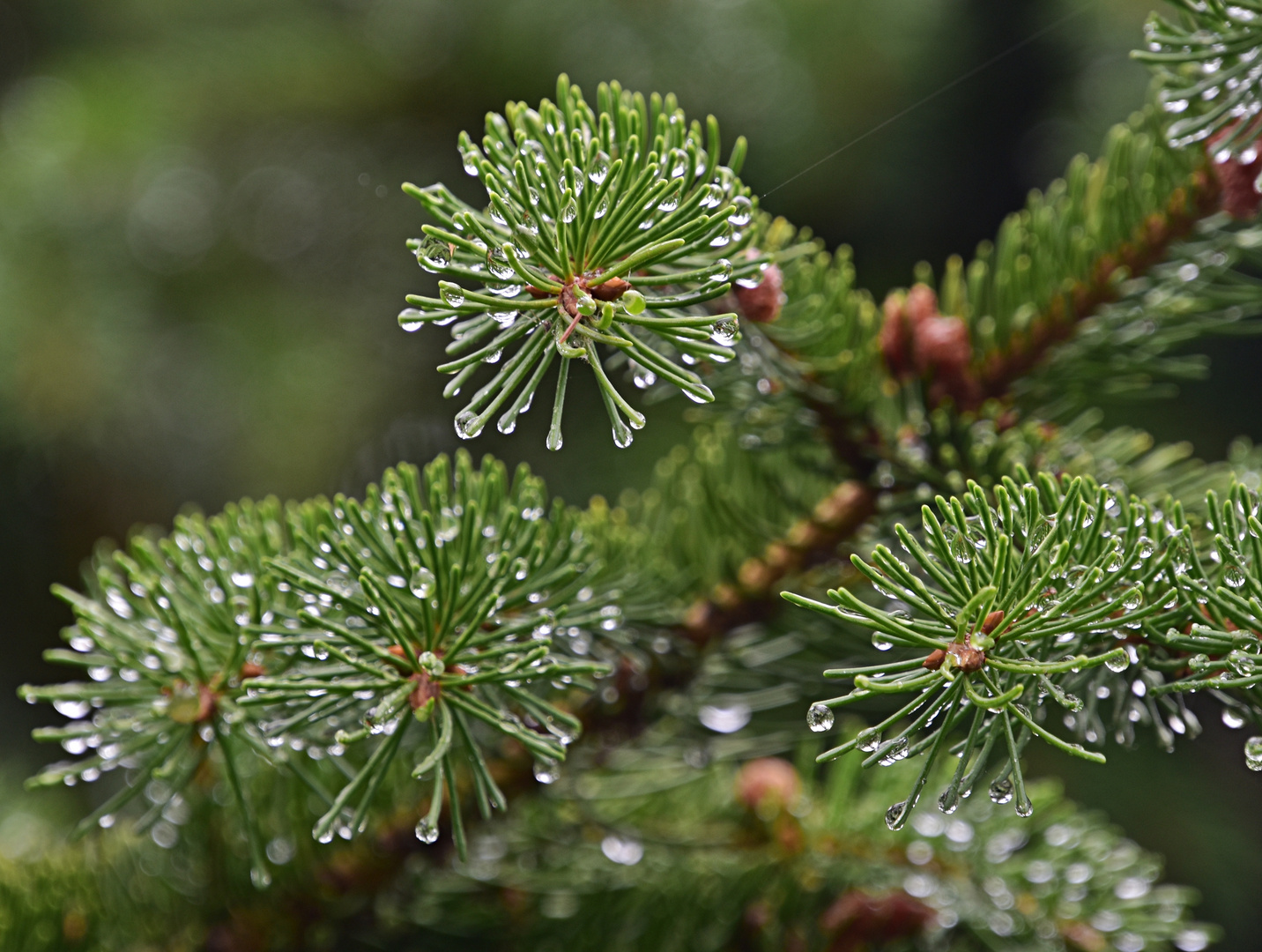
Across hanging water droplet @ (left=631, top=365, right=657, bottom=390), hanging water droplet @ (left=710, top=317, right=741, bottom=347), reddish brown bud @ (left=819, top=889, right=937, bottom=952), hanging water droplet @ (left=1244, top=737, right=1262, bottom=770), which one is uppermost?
hanging water droplet @ (left=631, top=365, right=657, bottom=390)

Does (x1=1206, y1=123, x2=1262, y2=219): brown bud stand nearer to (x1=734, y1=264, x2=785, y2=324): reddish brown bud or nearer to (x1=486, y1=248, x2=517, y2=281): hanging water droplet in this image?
(x1=734, y1=264, x2=785, y2=324): reddish brown bud

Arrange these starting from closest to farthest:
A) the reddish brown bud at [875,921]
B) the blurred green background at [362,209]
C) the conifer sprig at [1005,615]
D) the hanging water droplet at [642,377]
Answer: the conifer sprig at [1005,615], the hanging water droplet at [642,377], the reddish brown bud at [875,921], the blurred green background at [362,209]

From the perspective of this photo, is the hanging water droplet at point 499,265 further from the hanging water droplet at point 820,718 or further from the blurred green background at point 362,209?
the blurred green background at point 362,209

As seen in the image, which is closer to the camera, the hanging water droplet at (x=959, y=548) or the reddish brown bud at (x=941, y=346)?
the hanging water droplet at (x=959, y=548)

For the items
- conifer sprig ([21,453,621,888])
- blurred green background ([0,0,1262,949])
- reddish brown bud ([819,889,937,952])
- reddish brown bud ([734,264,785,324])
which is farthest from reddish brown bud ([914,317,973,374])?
blurred green background ([0,0,1262,949])

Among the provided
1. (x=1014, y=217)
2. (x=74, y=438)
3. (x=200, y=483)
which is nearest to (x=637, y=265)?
(x=1014, y=217)

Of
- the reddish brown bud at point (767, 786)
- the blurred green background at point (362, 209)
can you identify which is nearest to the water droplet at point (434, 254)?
the reddish brown bud at point (767, 786)

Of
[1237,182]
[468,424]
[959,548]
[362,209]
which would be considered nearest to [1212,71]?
[1237,182]
